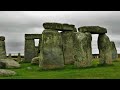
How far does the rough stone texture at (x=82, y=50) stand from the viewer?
19623mm

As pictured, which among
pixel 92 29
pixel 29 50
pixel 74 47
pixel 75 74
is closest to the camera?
pixel 75 74

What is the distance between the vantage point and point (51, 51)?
19.5m

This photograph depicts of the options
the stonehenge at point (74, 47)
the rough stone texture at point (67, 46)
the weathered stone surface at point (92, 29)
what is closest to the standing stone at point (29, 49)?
the rough stone texture at point (67, 46)

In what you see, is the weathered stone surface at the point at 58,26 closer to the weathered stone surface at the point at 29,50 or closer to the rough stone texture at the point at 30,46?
the rough stone texture at the point at 30,46

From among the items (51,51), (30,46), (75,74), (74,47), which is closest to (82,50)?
(74,47)

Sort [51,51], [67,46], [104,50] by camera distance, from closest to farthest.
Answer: [51,51] → [104,50] → [67,46]

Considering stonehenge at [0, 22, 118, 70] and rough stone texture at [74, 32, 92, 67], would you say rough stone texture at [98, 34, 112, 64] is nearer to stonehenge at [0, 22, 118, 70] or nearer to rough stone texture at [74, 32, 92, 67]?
stonehenge at [0, 22, 118, 70]

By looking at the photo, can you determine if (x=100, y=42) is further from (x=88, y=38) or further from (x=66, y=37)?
(x=66, y=37)

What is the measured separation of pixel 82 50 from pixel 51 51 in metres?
2.08

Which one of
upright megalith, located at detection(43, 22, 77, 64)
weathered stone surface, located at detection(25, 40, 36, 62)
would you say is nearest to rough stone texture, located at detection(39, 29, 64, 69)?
upright megalith, located at detection(43, 22, 77, 64)

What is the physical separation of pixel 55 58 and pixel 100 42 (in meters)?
3.97

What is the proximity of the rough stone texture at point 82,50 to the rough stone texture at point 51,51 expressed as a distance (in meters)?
1.12

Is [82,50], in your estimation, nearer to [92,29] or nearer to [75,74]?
[92,29]

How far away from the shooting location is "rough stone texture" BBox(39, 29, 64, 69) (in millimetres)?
19364
